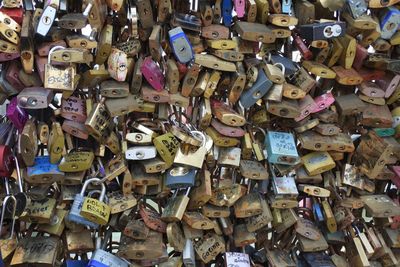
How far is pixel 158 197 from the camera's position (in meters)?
2.10

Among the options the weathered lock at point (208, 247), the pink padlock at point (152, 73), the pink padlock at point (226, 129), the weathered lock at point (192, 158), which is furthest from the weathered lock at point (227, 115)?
the weathered lock at point (208, 247)

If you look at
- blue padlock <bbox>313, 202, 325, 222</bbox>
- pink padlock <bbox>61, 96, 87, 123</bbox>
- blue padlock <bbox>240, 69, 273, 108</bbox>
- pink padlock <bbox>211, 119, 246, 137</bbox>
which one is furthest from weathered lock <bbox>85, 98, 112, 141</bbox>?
blue padlock <bbox>313, 202, 325, 222</bbox>

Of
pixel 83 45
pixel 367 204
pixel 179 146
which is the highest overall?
pixel 83 45

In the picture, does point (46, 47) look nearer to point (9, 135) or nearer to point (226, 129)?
point (9, 135)

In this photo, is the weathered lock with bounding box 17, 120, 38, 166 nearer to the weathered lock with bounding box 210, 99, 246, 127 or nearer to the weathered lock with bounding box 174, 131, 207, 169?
Result: the weathered lock with bounding box 174, 131, 207, 169

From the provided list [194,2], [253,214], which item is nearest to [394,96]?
[253,214]

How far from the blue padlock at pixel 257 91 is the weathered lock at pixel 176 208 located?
39 cm

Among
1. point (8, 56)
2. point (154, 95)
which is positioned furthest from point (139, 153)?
point (8, 56)

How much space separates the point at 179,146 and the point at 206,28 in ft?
1.41

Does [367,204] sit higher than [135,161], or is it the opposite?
[135,161]

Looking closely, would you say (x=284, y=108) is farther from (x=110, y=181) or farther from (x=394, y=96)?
(x=110, y=181)

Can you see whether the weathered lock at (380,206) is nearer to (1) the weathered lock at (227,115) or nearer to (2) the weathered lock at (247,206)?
(2) the weathered lock at (247,206)

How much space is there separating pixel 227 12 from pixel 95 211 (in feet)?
2.74

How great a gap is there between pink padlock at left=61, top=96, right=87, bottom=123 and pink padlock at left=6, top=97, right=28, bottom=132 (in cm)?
13
